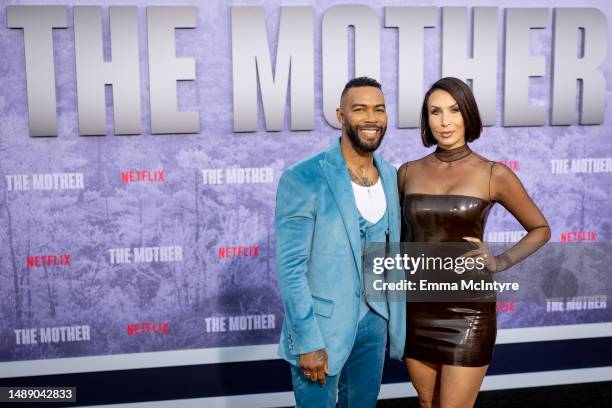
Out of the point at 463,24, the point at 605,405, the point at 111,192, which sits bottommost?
the point at 605,405

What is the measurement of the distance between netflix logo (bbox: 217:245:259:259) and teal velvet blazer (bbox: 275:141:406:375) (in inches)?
52.0

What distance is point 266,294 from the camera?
3.26 meters

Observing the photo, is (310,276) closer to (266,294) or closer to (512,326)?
(266,294)

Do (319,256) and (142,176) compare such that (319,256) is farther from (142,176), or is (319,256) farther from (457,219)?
(142,176)

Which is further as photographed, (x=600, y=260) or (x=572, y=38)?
(x=600, y=260)

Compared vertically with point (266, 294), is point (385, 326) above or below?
above

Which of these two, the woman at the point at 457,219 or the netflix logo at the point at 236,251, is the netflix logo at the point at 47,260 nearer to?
the netflix logo at the point at 236,251

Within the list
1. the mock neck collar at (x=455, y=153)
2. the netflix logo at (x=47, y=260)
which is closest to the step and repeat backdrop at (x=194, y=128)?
the netflix logo at (x=47, y=260)

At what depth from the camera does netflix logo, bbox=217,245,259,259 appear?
3.20 metres

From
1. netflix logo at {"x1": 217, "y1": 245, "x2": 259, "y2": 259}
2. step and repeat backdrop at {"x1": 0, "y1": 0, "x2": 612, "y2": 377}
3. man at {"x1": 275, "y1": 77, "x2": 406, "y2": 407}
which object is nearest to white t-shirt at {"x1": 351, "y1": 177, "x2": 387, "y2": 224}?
man at {"x1": 275, "y1": 77, "x2": 406, "y2": 407}

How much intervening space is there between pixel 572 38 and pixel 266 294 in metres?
2.44

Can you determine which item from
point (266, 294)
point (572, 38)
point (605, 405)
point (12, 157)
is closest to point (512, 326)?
point (605, 405)

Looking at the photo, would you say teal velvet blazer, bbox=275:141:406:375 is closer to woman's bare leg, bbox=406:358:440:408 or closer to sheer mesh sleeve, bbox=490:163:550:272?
woman's bare leg, bbox=406:358:440:408

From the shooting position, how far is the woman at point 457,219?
6.57 ft
